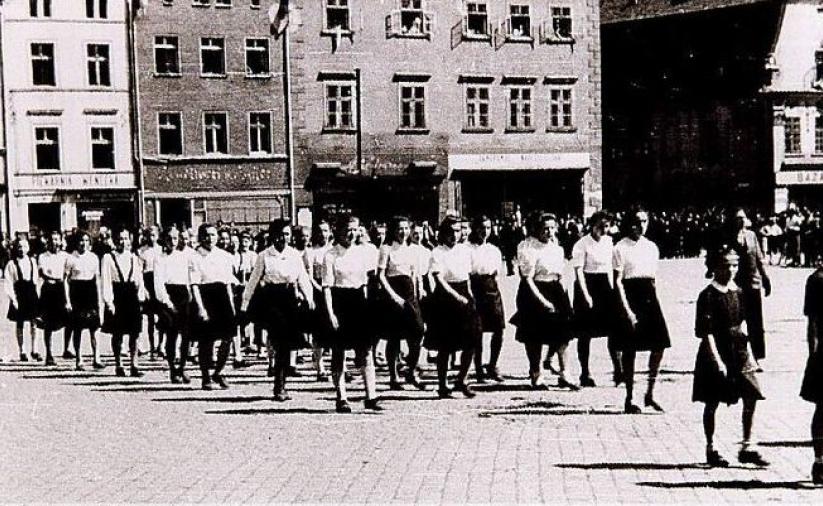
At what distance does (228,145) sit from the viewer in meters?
49.5

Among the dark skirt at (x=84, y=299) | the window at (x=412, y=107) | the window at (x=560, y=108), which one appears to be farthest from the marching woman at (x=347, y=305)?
the window at (x=560, y=108)

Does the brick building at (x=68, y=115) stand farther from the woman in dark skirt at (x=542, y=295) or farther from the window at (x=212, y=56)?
the woman in dark skirt at (x=542, y=295)

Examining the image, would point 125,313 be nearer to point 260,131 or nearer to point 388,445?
point 388,445

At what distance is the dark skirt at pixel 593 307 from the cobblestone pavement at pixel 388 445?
0.67 m

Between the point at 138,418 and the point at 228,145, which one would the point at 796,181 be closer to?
the point at 228,145

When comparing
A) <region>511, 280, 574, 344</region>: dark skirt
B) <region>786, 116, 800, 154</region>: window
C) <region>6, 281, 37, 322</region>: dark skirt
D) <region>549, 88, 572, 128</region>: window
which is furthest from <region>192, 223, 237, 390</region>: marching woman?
<region>786, 116, 800, 154</region>: window

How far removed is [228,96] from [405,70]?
21.8 feet

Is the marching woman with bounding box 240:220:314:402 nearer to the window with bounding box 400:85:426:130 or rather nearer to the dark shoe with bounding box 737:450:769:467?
the dark shoe with bounding box 737:450:769:467

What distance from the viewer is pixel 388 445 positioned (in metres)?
10.8

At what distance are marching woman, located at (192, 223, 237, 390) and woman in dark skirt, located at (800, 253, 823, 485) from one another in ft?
27.2

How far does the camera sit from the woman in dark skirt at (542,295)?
1426 cm

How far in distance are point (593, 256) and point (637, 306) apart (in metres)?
1.69

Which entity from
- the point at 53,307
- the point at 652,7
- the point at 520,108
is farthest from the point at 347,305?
the point at 652,7

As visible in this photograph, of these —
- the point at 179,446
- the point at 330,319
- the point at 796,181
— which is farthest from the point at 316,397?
the point at 796,181
